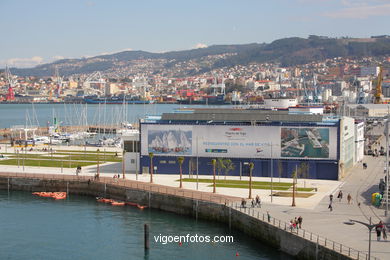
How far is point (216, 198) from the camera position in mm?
38781

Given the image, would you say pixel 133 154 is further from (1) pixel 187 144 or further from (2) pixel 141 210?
(2) pixel 141 210

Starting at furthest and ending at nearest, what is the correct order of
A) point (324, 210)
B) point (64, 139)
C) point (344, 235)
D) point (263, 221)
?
point (64, 139)
point (324, 210)
point (263, 221)
point (344, 235)

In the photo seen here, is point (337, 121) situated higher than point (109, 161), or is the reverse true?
point (337, 121)

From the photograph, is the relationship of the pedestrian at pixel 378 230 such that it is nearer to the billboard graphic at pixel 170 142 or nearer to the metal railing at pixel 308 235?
the metal railing at pixel 308 235

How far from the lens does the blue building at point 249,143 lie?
47156mm

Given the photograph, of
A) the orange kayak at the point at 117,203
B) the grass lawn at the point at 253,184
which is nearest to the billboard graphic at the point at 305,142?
the grass lawn at the point at 253,184

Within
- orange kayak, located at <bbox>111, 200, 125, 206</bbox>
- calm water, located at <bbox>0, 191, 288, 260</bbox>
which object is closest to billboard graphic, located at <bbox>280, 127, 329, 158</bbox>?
calm water, located at <bbox>0, 191, 288, 260</bbox>

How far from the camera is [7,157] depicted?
2442 inches

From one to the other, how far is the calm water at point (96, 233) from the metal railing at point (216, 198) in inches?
52.8

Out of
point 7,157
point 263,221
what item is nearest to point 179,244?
point 263,221

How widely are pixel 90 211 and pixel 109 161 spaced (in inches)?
692

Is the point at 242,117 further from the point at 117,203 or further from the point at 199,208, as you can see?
the point at 199,208

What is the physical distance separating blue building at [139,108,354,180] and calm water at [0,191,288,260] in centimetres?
737

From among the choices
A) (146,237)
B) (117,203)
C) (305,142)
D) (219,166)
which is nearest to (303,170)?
(305,142)
